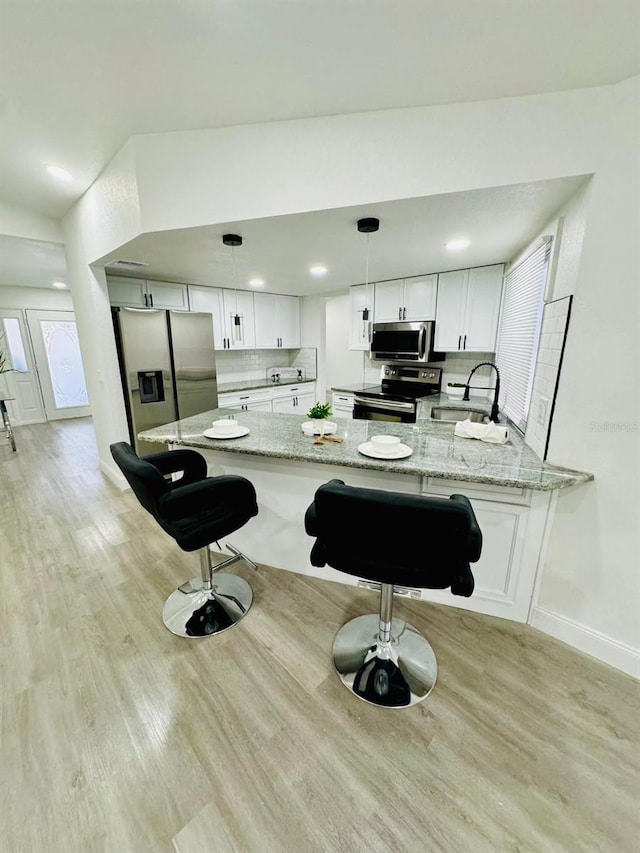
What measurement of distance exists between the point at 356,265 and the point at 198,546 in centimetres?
278

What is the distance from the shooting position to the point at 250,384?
496 centimetres

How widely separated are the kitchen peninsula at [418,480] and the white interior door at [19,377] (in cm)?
604

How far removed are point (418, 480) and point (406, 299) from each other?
2599 millimetres

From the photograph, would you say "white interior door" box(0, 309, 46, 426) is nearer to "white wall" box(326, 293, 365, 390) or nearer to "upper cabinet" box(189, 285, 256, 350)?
"upper cabinet" box(189, 285, 256, 350)

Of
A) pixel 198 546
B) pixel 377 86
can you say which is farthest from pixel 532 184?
pixel 198 546

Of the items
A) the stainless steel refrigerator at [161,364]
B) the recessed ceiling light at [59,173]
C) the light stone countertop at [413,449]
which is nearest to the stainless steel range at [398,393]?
the light stone countertop at [413,449]

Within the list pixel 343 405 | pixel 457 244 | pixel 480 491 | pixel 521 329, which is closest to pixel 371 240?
pixel 457 244

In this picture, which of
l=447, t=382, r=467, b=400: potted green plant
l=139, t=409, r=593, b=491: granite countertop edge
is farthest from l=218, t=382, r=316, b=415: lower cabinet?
l=447, t=382, r=467, b=400: potted green plant

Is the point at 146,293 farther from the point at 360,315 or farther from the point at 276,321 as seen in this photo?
the point at 360,315

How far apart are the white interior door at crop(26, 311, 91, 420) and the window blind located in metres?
7.16

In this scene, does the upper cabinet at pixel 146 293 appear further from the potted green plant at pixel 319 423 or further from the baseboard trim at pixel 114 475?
the potted green plant at pixel 319 423

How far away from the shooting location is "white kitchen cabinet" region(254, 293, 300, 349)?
16.2 feet

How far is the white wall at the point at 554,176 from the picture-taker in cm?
135

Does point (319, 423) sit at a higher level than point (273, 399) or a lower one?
higher
